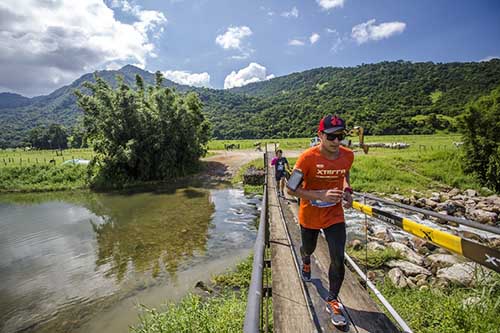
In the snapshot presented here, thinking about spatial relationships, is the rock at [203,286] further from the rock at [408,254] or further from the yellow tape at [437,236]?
the yellow tape at [437,236]

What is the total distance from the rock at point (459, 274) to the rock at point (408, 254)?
3.08ft

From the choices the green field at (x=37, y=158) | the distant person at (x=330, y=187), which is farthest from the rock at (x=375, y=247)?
the green field at (x=37, y=158)

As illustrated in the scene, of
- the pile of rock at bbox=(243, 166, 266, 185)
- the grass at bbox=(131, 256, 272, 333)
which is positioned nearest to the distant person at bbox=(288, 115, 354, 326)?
the grass at bbox=(131, 256, 272, 333)

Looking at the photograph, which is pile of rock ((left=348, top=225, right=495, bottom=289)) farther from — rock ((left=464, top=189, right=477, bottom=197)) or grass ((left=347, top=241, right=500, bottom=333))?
rock ((left=464, top=189, right=477, bottom=197))

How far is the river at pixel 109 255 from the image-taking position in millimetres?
6492

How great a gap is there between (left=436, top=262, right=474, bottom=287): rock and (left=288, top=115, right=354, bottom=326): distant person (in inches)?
183

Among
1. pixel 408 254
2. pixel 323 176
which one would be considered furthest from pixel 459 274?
pixel 323 176

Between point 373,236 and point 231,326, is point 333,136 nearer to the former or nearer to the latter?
point 231,326

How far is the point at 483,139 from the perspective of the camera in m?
17.0

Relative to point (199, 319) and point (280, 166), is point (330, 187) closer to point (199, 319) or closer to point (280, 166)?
point (199, 319)

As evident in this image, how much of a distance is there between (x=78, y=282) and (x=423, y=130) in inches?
2866

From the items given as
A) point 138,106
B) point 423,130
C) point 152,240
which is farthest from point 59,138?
point 423,130

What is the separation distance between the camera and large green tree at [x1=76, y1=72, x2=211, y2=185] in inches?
862

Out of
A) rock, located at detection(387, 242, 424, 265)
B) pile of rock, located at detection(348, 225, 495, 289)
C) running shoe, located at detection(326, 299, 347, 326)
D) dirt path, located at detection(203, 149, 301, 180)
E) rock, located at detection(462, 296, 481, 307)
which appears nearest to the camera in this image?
running shoe, located at detection(326, 299, 347, 326)
